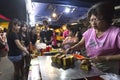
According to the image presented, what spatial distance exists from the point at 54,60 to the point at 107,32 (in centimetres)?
88

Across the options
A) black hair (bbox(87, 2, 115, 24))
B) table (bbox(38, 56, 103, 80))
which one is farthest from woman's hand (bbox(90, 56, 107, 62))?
black hair (bbox(87, 2, 115, 24))

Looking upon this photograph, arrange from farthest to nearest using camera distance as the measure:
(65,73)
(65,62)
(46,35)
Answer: (46,35)
(65,62)
(65,73)

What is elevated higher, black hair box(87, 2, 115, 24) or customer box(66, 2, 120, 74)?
black hair box(87, 2, 115, 24)

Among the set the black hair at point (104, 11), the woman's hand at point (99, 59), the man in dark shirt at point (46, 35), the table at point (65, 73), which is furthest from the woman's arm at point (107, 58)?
the man in dark shirt at point (46, 35)

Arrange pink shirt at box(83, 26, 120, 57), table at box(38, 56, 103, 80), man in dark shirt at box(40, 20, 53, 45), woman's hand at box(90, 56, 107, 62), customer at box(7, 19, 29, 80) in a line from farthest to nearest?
man in dark shirt at box(40, 20, 53, 45), customer at box(7, 19, 29, 80), pink shirt at box(83, 26, 120, 57), woman's hand at box(90, 56, 107, 62), table at box(38, 56, 103, 80)

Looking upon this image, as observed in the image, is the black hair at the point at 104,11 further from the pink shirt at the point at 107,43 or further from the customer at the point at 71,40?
the customer at the point at 71,40

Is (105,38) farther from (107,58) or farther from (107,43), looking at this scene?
(107,58)

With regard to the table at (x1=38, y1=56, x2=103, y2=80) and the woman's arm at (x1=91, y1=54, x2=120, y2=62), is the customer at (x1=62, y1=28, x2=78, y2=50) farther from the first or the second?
the woman's arm at (x1=91, y1=54, x2=120, y2=62)

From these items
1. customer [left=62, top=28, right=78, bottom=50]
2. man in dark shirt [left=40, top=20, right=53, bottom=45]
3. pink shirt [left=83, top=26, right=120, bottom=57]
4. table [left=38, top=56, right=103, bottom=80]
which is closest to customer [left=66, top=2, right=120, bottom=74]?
pink shirt [left=83, top=26, right=120, bottom=57]

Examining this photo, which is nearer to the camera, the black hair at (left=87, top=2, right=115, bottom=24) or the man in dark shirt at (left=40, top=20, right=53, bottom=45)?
the black hair at (left=87, top=2, right=115, bottom=24)

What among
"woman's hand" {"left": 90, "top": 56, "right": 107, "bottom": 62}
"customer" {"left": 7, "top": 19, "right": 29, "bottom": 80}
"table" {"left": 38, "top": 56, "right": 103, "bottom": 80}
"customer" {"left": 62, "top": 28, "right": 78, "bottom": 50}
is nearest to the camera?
"table" {"left": 38, "top": 56, "right": 103, "bottom": 80}

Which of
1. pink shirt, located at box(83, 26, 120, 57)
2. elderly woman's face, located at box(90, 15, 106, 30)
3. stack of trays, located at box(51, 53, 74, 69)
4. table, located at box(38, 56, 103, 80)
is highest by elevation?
elderly woman's face, located at box(90, 15, 106, 30)

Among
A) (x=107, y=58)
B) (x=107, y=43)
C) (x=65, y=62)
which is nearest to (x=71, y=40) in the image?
(x=65, y=62)

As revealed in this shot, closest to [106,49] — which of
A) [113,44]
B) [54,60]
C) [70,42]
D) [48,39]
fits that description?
[113,44]
